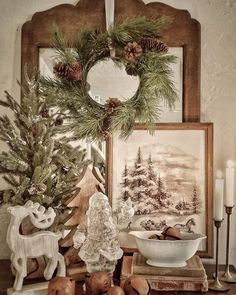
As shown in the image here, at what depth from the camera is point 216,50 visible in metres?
1.60

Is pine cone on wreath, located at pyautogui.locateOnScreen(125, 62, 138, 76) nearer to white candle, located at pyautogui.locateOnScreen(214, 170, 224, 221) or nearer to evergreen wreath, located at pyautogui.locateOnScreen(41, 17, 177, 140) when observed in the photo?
evergreen wreath, located at pyautogui.locateOnScreen(41, 17, 177, 140)

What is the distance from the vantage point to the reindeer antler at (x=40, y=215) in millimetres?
1234

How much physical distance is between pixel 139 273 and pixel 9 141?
1.78ft

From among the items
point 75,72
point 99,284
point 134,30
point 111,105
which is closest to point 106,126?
point 111,105

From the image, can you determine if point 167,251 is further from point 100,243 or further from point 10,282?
point 10,282

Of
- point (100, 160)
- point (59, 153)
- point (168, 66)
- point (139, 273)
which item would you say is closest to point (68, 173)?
point (59, 153)

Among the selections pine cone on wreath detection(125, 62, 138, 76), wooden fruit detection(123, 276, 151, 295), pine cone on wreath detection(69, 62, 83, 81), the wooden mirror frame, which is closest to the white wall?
the wooden mirror frame

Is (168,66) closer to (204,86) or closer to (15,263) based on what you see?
(204,86)

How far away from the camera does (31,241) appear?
1.23 m

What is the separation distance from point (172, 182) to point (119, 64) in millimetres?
437

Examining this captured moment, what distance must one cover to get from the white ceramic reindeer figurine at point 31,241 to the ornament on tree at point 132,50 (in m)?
0.55

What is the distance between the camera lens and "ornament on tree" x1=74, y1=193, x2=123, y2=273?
131cm

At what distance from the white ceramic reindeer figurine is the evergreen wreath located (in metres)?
0.35

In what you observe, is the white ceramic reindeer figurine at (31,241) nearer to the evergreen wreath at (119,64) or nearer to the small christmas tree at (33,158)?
the small christmas tree at (33,158)
